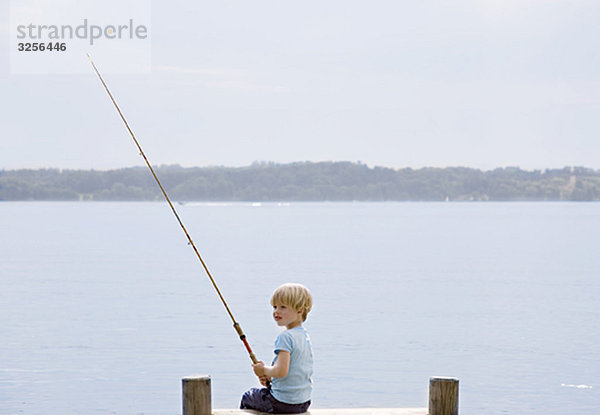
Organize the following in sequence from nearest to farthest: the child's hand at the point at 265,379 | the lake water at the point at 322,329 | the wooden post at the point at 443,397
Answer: the child's hand at the point at 265,379
the wooden post at the point at 443,397
the lake water at the point at 322,329

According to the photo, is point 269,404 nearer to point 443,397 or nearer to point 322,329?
point 443,397

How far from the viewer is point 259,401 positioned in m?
4.93

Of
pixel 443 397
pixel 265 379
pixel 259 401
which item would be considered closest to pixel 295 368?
pixel 265 379

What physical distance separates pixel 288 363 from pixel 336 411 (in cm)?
58

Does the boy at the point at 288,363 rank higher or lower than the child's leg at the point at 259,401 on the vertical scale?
higher

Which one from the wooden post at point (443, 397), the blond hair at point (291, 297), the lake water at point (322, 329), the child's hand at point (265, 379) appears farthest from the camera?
the lake water at point (322, 329)

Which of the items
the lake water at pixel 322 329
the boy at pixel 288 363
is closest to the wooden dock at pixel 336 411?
the boy at pixel 288 363

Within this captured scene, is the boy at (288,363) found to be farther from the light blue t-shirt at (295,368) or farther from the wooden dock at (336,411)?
the wooden dock at (336,411)

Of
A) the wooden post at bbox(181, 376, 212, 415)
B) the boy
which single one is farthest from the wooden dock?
the boy

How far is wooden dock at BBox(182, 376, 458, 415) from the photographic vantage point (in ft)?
16.0

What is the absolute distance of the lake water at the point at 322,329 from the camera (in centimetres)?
1009

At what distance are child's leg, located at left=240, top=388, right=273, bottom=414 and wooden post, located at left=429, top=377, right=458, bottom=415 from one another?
0.85 m

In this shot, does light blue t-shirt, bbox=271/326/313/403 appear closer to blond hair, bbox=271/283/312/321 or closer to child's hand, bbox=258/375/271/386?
child's hand, bbox=258/375/271/386

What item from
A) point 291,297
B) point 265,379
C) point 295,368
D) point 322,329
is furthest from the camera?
point 322,329
